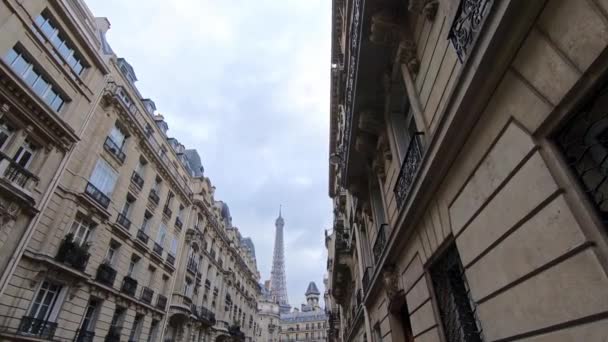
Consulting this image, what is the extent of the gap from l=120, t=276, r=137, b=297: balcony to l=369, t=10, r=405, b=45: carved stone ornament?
20214 millimetres

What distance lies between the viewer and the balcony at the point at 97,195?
54.3 feet

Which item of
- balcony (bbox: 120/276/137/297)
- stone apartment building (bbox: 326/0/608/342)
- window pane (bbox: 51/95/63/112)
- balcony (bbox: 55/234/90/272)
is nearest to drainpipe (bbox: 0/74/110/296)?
window pane (bbox: 51/95/63/112)

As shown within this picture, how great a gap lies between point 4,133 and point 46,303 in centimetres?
792

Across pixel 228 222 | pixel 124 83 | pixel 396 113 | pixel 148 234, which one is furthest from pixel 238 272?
pixel 396 113

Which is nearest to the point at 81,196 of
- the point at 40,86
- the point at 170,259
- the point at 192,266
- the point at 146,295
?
the point at 40,86

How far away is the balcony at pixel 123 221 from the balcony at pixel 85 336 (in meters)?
5.92

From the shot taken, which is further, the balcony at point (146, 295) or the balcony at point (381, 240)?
the balcony at point (146, 295)

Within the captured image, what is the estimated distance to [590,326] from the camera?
2.21 metres

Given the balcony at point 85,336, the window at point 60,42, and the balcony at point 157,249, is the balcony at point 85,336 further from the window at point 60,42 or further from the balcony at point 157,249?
the window at point 60,42

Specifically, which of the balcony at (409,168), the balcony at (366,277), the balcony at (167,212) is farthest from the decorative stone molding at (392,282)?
the balcony at (167,212)

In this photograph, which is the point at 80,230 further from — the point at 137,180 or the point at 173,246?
the point at 173,246

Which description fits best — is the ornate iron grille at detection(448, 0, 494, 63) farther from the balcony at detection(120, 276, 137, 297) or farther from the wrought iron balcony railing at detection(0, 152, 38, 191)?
the balcony at detection(120, 276, 137, 297)

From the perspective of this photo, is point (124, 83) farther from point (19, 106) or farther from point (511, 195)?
point (511, 195)

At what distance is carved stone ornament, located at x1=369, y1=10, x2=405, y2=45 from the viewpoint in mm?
6160
